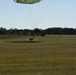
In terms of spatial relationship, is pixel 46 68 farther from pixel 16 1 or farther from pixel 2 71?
pixel 16 1

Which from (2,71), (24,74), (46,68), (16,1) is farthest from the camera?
(16,1)

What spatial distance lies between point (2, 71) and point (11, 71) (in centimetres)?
59

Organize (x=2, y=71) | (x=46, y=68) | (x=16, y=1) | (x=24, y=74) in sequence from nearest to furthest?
(x=24, y=74), (x=2, y=71), (x=46, y=68), (x=16, y=1)

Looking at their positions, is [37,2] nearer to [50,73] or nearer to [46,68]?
[46,68]

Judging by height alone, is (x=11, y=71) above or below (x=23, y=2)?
below

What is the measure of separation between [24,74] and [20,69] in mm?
2390

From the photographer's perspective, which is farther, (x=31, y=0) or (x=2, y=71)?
(x=31, y=0)

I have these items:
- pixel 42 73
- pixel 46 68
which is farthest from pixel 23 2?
pixel 42 73

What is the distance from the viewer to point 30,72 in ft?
70.5

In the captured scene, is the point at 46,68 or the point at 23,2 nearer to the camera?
the point at 46,68

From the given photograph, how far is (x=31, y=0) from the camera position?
1259 inches

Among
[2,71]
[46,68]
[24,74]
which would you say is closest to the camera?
[24,74]

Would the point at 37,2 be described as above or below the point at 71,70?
above

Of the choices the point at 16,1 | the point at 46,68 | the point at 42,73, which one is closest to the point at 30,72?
the point at 42,73
